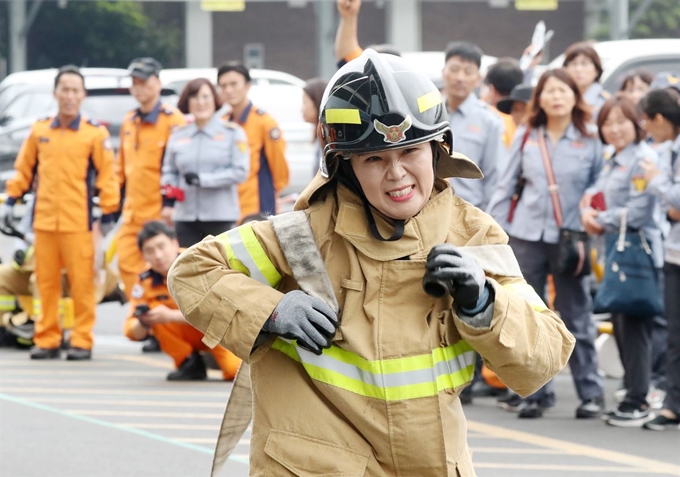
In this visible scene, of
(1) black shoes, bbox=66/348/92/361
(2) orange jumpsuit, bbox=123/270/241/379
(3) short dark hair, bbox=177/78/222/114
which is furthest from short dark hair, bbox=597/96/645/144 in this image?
(1) black shoes, bbox=66/348/92/361

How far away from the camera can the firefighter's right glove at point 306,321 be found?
325cm

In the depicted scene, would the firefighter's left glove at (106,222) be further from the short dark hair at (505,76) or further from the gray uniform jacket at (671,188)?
the gray uniform jacket at (671,188)

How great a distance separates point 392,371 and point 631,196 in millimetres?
5103

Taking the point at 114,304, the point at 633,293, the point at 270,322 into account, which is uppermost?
the point at 270,322

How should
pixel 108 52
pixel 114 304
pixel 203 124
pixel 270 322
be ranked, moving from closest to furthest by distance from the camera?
1. pixel 270 322
2. pixel 203 124
3. pixel 114 304
4. pixel 108 52

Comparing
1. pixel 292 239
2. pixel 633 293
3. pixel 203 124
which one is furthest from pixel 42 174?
pixel 292 239

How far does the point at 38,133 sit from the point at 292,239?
7.50 meters

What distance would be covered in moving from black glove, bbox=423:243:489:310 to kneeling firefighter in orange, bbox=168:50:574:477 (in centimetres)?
7

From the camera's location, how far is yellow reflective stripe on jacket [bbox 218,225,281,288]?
3477 mm

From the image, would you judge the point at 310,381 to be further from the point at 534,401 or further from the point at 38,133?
the point at 38,133

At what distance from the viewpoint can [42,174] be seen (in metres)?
10.6

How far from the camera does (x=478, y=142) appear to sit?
8.67 meters

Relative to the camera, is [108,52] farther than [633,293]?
Yes

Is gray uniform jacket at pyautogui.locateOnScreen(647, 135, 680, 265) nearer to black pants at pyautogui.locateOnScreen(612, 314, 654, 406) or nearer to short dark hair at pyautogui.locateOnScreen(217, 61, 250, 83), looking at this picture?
black pants at pyautogui.locateOnScreen(612, 314, 654, 406)
